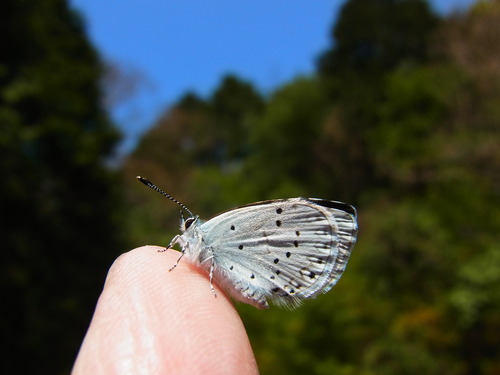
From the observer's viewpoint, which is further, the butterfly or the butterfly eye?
the butterfly eye

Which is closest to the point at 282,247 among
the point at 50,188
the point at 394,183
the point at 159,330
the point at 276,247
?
the point at 276,247

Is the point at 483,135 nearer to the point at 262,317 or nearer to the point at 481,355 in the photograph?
the point at 481,355

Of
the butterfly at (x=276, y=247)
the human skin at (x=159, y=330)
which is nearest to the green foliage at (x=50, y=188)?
the butterfly at (x=276, y=247)

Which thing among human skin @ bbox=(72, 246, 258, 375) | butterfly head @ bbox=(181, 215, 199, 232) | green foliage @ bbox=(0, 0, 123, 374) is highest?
green foliage @ bbox=(0, 0, 123, 374)

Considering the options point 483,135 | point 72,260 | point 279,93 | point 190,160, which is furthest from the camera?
point 190,160

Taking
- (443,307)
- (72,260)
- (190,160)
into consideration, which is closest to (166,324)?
(443,307)

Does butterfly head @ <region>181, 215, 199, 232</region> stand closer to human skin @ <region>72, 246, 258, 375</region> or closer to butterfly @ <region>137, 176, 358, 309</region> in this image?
butterfly @ <region>137, 176, 358, 309</region>

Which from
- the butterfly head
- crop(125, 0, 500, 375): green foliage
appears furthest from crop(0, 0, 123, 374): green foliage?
the butterfly head

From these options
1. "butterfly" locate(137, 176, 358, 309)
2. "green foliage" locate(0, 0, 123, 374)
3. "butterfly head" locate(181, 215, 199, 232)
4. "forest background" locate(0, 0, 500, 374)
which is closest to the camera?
"butterfly" locate(137, 176, 358, 309)
